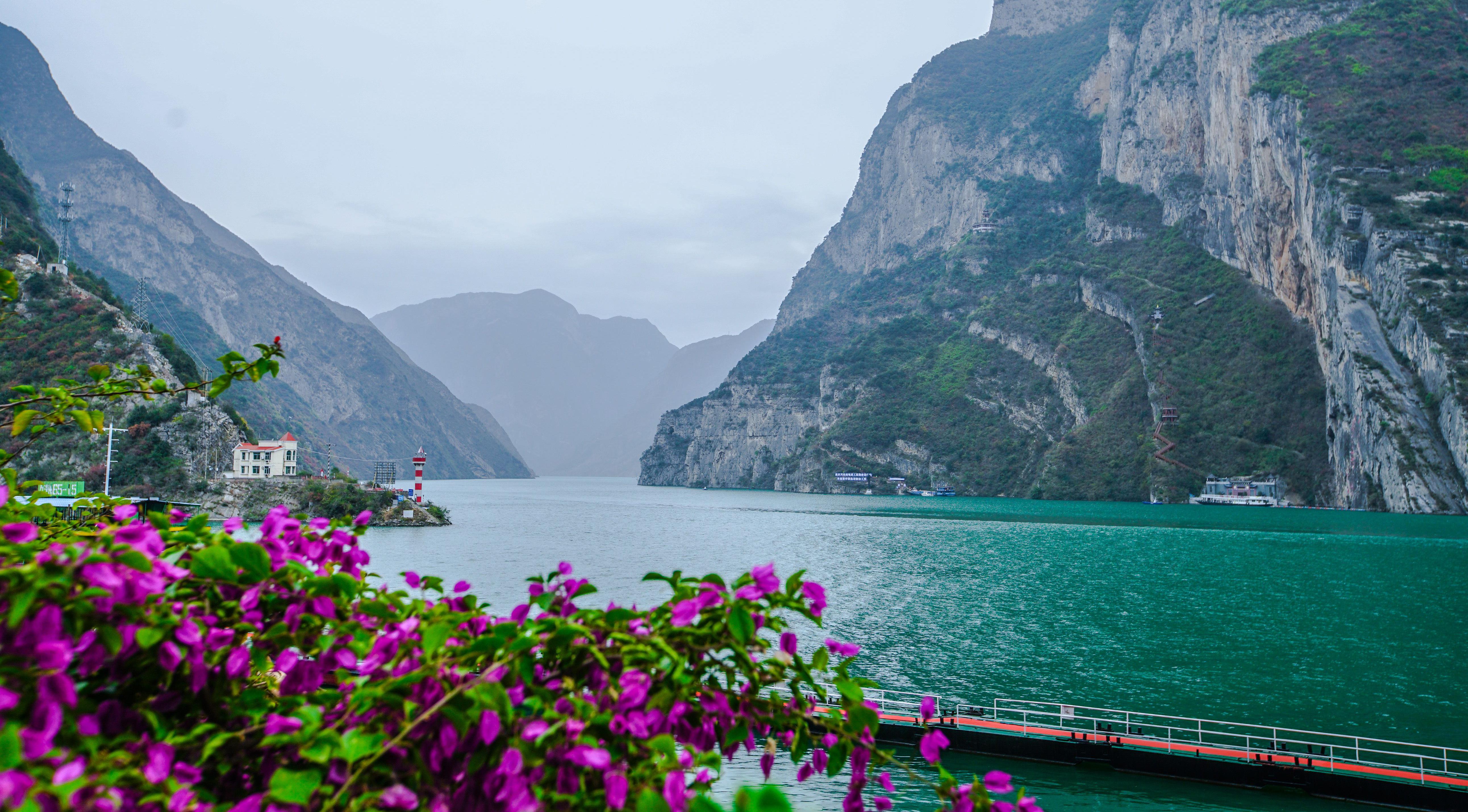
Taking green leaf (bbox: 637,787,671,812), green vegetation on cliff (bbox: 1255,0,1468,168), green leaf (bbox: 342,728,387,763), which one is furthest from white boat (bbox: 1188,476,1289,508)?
green leaf (bbox: 342,728,387,763)

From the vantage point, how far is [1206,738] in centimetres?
1720

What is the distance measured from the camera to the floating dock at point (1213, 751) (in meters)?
13.9

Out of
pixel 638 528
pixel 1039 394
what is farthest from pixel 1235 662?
pixel 1039 394

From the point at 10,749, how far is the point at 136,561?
357 mm

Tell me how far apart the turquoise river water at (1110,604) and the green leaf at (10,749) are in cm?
1440

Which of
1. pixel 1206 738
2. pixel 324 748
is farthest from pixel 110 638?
pixel 1206 738

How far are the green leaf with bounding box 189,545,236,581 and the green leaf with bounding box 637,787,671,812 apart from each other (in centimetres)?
106

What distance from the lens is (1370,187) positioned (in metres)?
90.3

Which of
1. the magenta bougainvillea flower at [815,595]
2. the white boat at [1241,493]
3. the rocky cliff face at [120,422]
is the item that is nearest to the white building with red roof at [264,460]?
the rocky cliff face at [120,422]

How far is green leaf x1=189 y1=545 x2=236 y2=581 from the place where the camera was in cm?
172

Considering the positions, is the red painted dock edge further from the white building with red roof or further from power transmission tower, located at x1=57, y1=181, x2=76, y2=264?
power transmission tower, located at x1=57, y1=181, x2=76, y2=264

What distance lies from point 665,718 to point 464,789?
0.47 m

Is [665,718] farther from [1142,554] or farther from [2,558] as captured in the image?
[1142,554]

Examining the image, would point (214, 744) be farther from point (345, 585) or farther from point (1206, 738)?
point (1206, 738)
